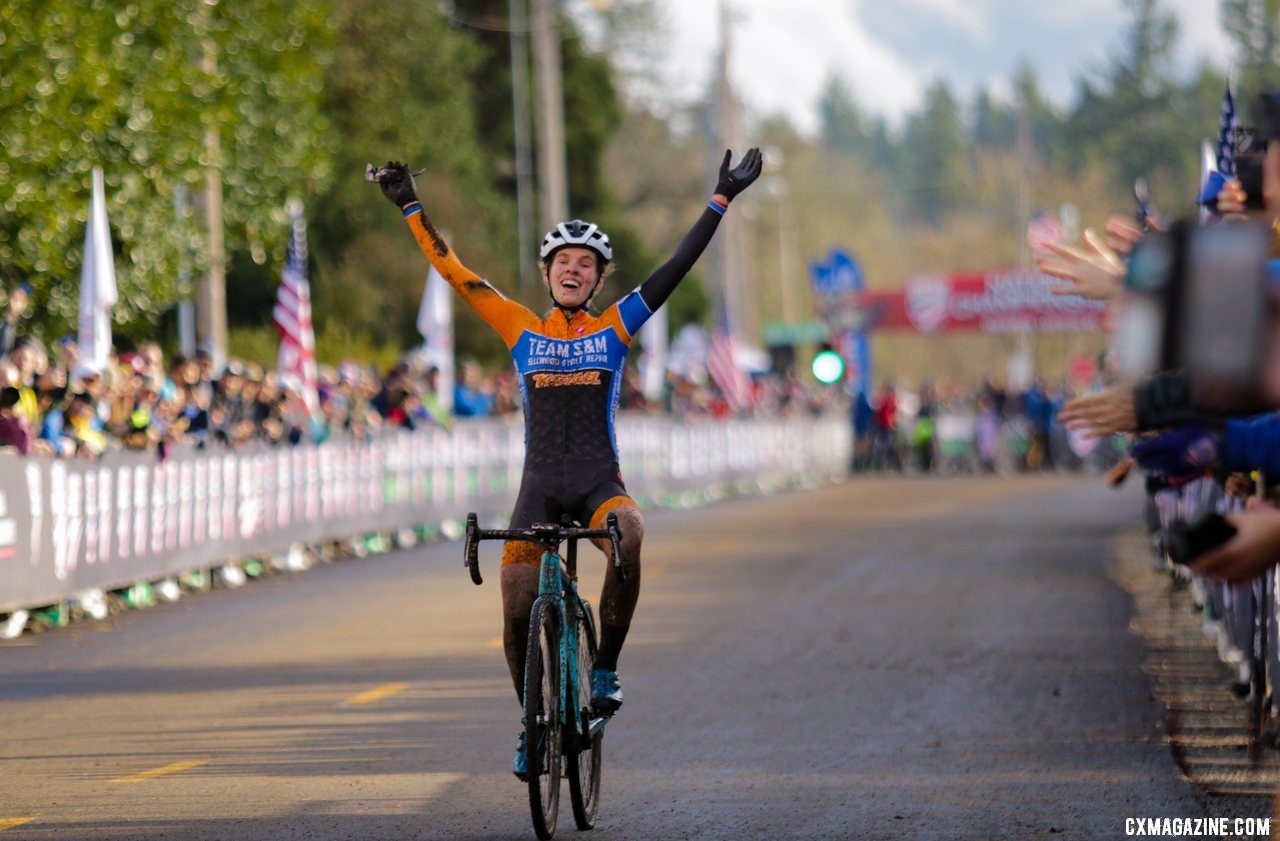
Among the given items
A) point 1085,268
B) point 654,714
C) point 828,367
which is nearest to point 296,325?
point 828,367

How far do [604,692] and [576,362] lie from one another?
1.21m

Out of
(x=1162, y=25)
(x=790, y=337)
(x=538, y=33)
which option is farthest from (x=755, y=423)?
(x=1162, y=25)

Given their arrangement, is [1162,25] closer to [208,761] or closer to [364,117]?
[364,117]

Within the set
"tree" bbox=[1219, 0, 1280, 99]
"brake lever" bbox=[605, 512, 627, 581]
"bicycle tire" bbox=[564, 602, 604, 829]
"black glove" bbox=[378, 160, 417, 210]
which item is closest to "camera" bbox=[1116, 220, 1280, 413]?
"brake lever" bbox=[605, 512, 627, 581]

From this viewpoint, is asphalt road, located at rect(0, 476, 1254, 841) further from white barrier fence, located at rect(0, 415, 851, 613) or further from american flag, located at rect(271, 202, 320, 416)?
american flag, located at rect(271, 202, 320, 416)

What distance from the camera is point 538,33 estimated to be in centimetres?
3750

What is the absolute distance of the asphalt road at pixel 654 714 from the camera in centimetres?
869

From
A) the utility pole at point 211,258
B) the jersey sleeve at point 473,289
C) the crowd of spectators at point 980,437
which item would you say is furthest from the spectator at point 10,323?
the crowd of spectators at point 980,437

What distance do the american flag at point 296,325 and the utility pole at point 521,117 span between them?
3106cm

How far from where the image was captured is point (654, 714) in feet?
38.1

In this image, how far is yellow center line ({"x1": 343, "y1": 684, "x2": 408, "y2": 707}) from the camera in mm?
12227

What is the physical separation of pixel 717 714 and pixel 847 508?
23.1m

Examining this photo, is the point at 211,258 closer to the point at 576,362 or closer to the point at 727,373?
the point at 576,362

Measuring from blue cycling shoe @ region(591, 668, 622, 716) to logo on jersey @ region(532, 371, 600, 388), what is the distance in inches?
41.3
